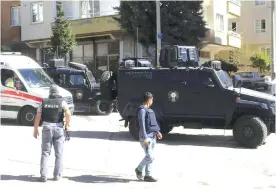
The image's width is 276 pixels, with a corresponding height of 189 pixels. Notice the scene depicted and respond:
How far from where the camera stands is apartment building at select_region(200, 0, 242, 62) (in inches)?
1344

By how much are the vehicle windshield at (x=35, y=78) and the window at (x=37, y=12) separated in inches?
730

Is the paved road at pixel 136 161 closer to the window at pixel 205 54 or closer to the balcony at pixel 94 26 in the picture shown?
the balcony at pixel 94 26

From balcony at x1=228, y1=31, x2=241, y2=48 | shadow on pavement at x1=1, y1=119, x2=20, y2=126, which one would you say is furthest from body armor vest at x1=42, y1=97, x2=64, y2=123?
balcony at x1=228, y1=31, x2=241, y2=48

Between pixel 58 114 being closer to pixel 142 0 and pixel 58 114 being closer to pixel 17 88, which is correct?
pixel 17 88

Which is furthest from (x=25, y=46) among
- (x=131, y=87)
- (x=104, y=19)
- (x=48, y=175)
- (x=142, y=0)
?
(x=48, y=175)

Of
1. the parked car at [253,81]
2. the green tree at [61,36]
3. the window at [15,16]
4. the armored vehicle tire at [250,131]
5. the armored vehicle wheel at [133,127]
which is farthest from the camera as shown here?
the window at [15,16]

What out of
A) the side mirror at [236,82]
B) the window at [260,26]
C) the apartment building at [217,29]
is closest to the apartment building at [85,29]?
the apartment building at [217,29]

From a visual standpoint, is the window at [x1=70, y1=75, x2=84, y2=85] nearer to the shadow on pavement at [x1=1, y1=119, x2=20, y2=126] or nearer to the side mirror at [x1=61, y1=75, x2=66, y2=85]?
the side mirror at [x1=61, y1=75, x2=66, y2=85]

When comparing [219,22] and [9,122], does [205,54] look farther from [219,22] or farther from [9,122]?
[9,122]

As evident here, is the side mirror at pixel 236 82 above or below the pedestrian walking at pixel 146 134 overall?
above

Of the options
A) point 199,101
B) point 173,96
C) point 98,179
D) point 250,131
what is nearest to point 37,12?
point 173,96

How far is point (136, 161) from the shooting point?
10055 mm

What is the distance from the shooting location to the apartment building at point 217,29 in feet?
112

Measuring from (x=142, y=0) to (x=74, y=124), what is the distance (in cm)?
1329
